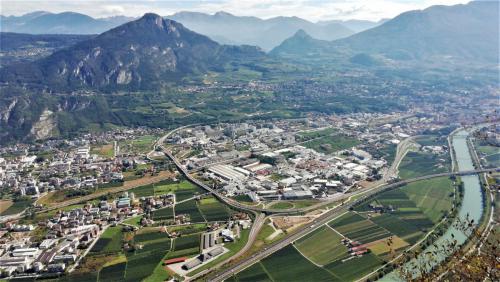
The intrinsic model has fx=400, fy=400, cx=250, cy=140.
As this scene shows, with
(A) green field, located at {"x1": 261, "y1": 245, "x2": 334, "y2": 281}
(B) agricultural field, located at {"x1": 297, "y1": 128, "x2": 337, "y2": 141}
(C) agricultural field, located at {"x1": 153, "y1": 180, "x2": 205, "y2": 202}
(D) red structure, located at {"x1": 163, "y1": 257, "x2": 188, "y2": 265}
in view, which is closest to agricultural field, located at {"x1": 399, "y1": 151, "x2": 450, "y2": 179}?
(B) agricultural field, located at {"x1": 297, "y1": 128, "x2": 337, "y2": 141}

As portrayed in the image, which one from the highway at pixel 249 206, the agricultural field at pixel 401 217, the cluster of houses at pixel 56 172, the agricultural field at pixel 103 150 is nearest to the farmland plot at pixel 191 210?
the highway at pixel 249 206

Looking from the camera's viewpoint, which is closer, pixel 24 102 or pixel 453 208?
pixel 453 208

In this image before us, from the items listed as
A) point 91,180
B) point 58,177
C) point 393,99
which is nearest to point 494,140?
point 393,99

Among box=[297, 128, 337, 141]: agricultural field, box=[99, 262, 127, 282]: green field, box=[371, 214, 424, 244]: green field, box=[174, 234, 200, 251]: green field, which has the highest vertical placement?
box=[297, 128, 337, 141]: agricultural field

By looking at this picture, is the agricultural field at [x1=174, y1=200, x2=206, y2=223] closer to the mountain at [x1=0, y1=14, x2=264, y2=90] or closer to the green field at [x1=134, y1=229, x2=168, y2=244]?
the green field at [x1=134, y1=229, x2=168, y2=244]

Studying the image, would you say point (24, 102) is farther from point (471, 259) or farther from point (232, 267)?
point (471, 259)

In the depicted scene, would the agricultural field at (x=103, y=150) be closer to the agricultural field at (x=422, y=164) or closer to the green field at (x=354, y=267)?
the green field at (x=354, y=267)
